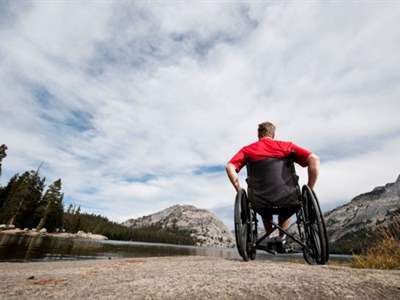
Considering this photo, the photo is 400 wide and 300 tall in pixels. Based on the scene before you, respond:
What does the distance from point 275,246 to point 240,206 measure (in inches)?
35.0

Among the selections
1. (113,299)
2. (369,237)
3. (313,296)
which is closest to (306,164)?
(313,296)

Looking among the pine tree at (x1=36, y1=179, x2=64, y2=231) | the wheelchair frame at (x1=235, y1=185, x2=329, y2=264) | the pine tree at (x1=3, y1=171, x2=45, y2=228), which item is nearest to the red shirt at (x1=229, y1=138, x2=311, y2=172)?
the wheelchair frame at (x1=235, y1=185, x2=329, y2=264)

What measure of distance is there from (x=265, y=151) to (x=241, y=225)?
144cm

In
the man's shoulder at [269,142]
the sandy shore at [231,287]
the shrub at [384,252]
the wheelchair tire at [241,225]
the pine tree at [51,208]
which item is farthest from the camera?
the pine tree at [51,208]

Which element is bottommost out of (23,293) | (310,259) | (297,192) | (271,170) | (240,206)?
(23,293)

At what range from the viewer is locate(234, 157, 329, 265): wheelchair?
4.04 meters

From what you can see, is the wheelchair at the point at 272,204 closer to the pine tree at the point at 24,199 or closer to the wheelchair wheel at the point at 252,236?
the wheelchair wheel at the point at 252,236

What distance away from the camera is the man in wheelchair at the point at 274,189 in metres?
4.17

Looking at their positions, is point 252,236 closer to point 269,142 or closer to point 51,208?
point 269,142

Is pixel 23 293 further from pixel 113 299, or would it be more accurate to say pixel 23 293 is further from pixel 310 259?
pixel 310 259

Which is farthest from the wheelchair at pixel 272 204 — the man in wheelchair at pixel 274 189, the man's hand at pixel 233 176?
the man's hand at pixel 233 176

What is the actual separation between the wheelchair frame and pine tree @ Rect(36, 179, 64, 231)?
76154mm

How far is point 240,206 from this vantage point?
415 centimetres

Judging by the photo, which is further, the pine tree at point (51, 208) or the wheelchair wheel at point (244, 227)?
the pine tree at point (51, 208)
